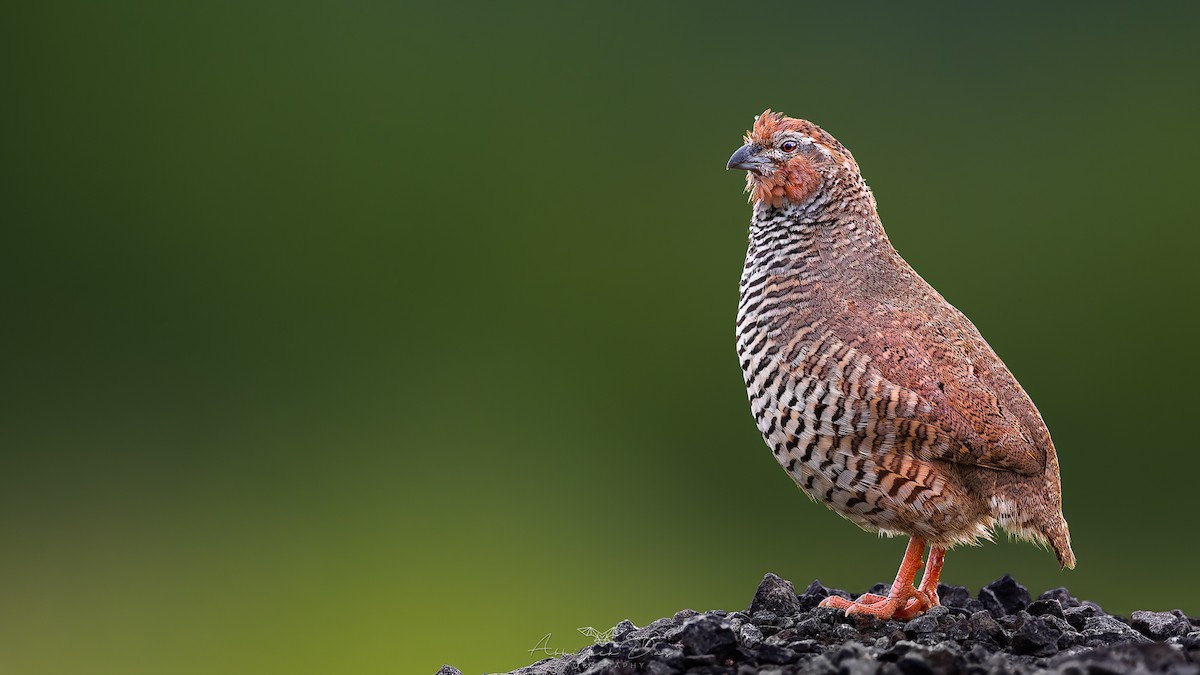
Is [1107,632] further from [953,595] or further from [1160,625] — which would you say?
[953,595]

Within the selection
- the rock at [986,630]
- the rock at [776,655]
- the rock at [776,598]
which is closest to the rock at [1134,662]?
the rock at [986,630]

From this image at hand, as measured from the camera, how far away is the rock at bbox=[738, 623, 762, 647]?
4.80 meters

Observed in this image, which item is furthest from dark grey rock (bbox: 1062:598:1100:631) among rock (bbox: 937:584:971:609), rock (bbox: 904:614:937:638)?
rock (bbox: 904:614:937:638)

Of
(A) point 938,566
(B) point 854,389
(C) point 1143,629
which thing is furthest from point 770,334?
(C) point 1143,629

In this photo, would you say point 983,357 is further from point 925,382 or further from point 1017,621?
point 1017,621

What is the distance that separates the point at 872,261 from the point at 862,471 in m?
1.12

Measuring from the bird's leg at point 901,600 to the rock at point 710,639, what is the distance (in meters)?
0.98

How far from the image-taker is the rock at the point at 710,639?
14.8ft

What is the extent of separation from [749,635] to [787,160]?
2245mm

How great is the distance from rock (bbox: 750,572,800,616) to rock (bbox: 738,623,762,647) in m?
0.37

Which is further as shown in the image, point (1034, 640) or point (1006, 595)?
point (1006, 595)

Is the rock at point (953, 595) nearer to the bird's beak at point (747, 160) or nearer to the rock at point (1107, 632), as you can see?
the rock at point (1107, 632)

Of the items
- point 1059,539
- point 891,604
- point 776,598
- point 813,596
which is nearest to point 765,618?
point 776,598

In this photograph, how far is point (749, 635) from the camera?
193 inches
